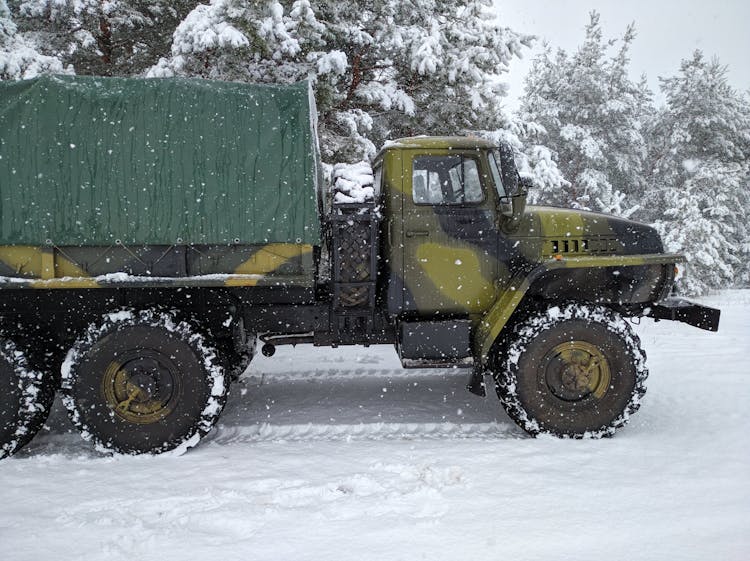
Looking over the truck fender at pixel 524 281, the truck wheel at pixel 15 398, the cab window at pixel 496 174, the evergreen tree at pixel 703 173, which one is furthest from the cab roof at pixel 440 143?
the evergreen tree at pixel 703 173

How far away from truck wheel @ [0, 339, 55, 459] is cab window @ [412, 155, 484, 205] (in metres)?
3.35

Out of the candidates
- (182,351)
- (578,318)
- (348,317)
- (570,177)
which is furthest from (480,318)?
(570,177)

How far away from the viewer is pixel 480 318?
474cm

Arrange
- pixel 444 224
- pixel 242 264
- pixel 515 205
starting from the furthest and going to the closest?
pixel 444 224, pixel 515 205, pixel 242 264

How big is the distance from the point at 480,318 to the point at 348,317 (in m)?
1.17

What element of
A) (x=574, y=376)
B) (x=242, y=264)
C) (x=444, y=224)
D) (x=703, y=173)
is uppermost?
(x=703, y=173)

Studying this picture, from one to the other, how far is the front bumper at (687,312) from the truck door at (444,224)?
5.18 feet

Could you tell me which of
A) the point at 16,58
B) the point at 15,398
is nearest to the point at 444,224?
the point at 15,398

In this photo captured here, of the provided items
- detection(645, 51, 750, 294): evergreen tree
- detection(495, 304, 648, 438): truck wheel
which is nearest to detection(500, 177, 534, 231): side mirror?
detection(495, 304, 648, 438): truck wheel

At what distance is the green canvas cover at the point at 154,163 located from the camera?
3.92 metres

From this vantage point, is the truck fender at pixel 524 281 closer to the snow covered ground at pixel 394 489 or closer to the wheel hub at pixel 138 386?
the snow covered ground at pixel 394 489

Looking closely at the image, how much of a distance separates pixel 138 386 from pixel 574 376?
346cm

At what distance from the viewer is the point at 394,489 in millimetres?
3467

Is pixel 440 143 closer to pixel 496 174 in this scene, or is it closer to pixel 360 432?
pixel 496 174
